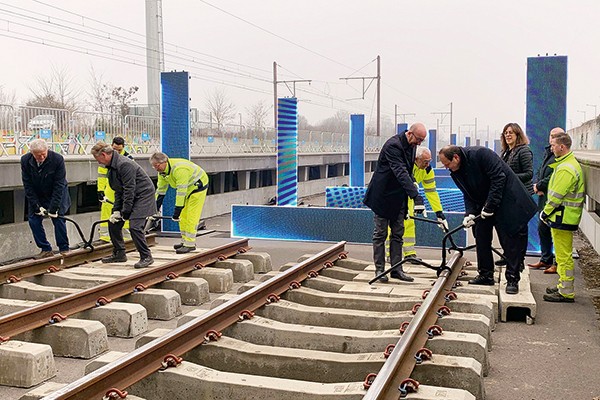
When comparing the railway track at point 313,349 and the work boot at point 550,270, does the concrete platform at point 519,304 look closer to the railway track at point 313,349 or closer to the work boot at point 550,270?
the railway track at point 313,349

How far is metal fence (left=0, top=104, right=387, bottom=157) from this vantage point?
15883mm

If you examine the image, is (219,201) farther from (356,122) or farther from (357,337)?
(357,337)

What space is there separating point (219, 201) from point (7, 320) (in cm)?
1693

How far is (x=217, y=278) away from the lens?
9.36 m

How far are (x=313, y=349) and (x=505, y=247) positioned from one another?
3.37 m

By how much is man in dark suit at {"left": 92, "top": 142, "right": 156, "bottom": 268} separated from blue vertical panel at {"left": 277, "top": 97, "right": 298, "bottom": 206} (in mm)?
8463

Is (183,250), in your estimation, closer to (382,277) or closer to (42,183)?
(42,183)

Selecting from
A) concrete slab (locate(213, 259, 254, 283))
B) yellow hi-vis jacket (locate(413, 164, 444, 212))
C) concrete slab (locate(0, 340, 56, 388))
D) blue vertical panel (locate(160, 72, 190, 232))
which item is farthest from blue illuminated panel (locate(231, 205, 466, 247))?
concrete slab (locate(0, 340, 56, 388))

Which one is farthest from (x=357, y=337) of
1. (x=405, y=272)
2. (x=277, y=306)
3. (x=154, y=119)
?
(x=154, y=119)

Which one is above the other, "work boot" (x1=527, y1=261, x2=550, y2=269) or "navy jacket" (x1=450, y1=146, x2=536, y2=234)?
"navy jacket" (x1=450, y1=146, x2=536, y2=234)

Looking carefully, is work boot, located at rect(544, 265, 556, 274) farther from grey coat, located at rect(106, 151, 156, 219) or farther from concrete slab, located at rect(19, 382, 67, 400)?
concrete slab, located at rect(19, 382, 67, 400)

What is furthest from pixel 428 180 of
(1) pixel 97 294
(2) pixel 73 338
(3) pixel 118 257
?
(2) pixel 73 338

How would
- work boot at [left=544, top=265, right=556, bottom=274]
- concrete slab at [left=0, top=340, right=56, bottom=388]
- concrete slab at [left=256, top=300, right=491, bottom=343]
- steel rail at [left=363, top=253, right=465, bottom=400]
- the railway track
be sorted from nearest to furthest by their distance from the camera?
1. steel rail at [left=363, top=253, right=465, bottom=400]
2. the railway track
3. concrete slab at [left=0, top=340, right=56, bottom=388]
4. concrete slab at [left=256, top=300, right=491, bottom=343]
5. work boot at [left=544, top=265, right=556, bottom=274]

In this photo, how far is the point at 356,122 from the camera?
79.6 feet
